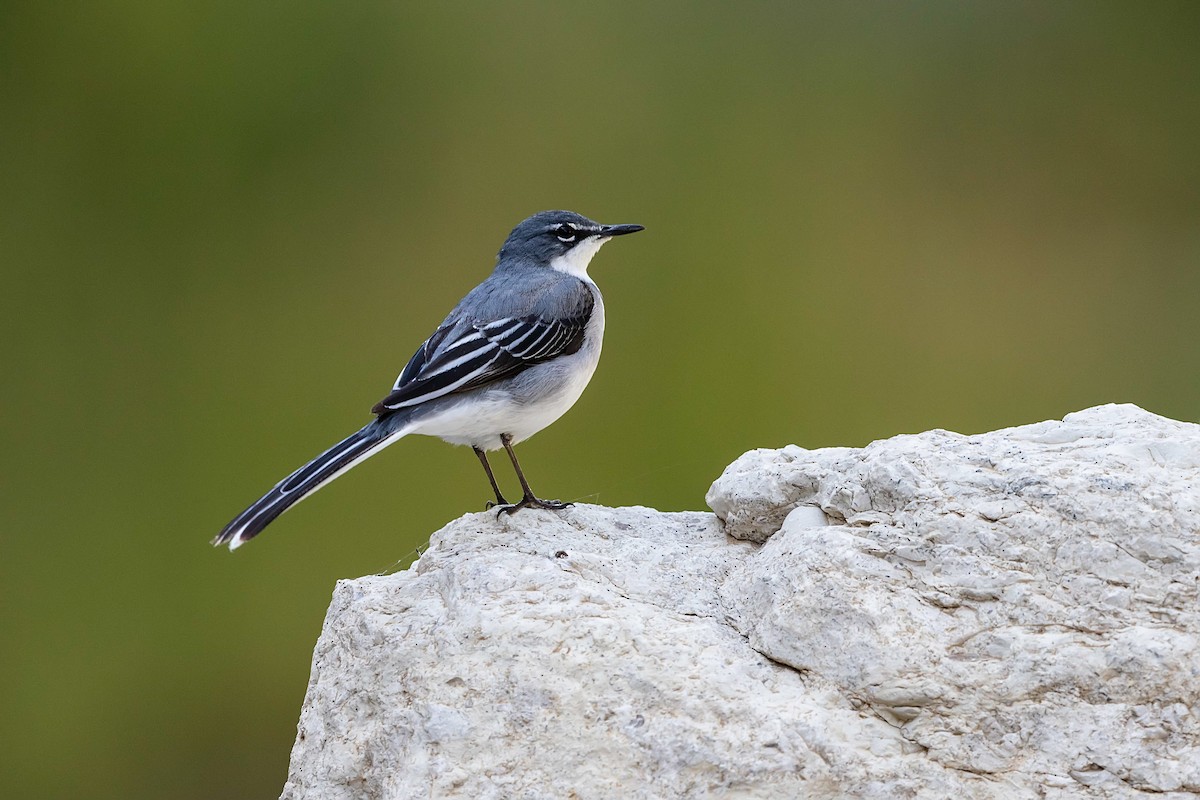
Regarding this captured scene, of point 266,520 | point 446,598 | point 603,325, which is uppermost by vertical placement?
point 603,325

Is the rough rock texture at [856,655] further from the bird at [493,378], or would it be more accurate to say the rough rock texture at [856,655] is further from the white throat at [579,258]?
the white throat at [579,258]

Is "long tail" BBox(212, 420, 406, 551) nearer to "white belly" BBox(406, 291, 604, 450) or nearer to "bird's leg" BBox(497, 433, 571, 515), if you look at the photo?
"white belly" BBox(406, 291, 604, 450)

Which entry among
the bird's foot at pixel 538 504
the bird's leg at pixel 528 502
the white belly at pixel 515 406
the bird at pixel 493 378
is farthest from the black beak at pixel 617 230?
the bird's foot at pixel 538 504

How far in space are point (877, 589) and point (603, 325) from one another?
186 centimetres

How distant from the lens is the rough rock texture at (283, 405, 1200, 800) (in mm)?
2621

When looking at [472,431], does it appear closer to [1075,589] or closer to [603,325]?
[603,325]

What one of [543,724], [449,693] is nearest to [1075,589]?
[543,724]

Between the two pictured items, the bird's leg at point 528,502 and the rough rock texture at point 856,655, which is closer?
the rough rock texture at point 856,655

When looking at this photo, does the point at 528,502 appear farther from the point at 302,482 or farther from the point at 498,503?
the point at 302,482

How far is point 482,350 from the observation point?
3.89 meters

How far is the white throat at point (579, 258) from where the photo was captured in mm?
4574

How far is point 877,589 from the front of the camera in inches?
113

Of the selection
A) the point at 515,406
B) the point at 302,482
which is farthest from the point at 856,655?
the point at 302,482

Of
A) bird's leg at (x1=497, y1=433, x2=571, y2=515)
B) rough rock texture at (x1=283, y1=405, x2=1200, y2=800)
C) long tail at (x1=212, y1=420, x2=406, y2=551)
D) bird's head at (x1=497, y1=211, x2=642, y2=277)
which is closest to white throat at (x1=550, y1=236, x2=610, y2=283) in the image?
bird's head at (x1=497, y1=211, x2=642, y2=277)
